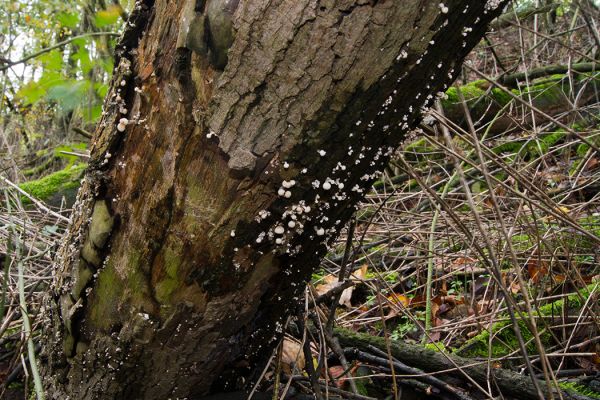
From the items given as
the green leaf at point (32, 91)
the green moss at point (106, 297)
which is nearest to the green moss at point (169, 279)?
the green moss at point (106, 297)

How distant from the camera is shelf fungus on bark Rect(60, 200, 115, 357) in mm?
1269

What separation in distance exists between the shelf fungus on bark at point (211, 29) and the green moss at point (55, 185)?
3315mm

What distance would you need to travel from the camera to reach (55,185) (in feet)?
13.4

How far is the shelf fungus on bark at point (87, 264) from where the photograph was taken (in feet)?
4.16

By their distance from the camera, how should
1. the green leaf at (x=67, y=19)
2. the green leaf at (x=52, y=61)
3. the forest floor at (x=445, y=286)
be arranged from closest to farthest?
the forest floor at (x=445, y=286), the green leaf at (x=67, y=19), the green leaf at (x=52, y=61)

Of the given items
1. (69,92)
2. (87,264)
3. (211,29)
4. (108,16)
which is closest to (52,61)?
(69,92)

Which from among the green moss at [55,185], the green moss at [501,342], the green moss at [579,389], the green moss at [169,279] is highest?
the green moss at [169,279]

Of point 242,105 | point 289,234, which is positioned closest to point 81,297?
point 289,234

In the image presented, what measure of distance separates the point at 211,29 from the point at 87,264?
2.37ft

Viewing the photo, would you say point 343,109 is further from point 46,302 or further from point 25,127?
point 25,127

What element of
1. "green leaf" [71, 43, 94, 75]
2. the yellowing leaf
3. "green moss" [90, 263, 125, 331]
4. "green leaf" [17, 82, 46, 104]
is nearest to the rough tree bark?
"green moss" [90, 263, 125, 331]

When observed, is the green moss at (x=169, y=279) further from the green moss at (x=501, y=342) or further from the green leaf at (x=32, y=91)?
the green leaf at (x=32, y=91)

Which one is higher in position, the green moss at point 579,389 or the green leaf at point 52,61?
the green leaf at point 52,61

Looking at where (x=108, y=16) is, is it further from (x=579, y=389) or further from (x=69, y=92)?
(x=579, y=389)
